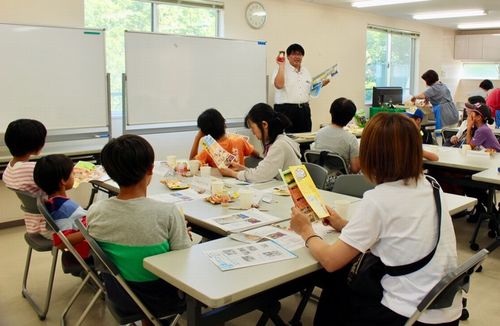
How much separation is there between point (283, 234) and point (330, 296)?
12.4 inches

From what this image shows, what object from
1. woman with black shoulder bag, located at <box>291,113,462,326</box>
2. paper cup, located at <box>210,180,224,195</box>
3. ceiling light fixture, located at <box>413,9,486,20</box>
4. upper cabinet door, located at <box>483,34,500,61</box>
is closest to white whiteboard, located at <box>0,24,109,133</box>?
paper cup, located at <box>210,180,224,195</box>

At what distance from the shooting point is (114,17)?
17.4 feet

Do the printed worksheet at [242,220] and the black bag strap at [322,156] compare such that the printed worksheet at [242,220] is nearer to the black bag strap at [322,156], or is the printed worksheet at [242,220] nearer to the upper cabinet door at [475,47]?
the black bag strap at [322,156]

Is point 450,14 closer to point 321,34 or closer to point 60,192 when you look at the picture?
point 321,34

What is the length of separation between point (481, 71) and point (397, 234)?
11404 mm

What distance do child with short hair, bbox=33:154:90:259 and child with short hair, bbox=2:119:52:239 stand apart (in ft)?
0.66

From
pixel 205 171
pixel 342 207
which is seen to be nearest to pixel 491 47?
pixel 205 171

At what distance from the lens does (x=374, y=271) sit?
64.0 inches

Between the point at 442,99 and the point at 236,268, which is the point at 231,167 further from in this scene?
the point at 442,99

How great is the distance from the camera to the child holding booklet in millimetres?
3084

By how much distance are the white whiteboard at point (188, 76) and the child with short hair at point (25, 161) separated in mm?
2242

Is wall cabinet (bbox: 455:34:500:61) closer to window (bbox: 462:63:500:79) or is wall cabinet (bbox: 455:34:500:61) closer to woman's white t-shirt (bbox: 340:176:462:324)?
window (bbox: 462:63:500:79)

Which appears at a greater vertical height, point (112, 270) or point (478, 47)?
point (478, 47)

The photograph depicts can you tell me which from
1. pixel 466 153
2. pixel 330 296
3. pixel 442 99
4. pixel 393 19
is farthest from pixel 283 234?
pixel 393 19
